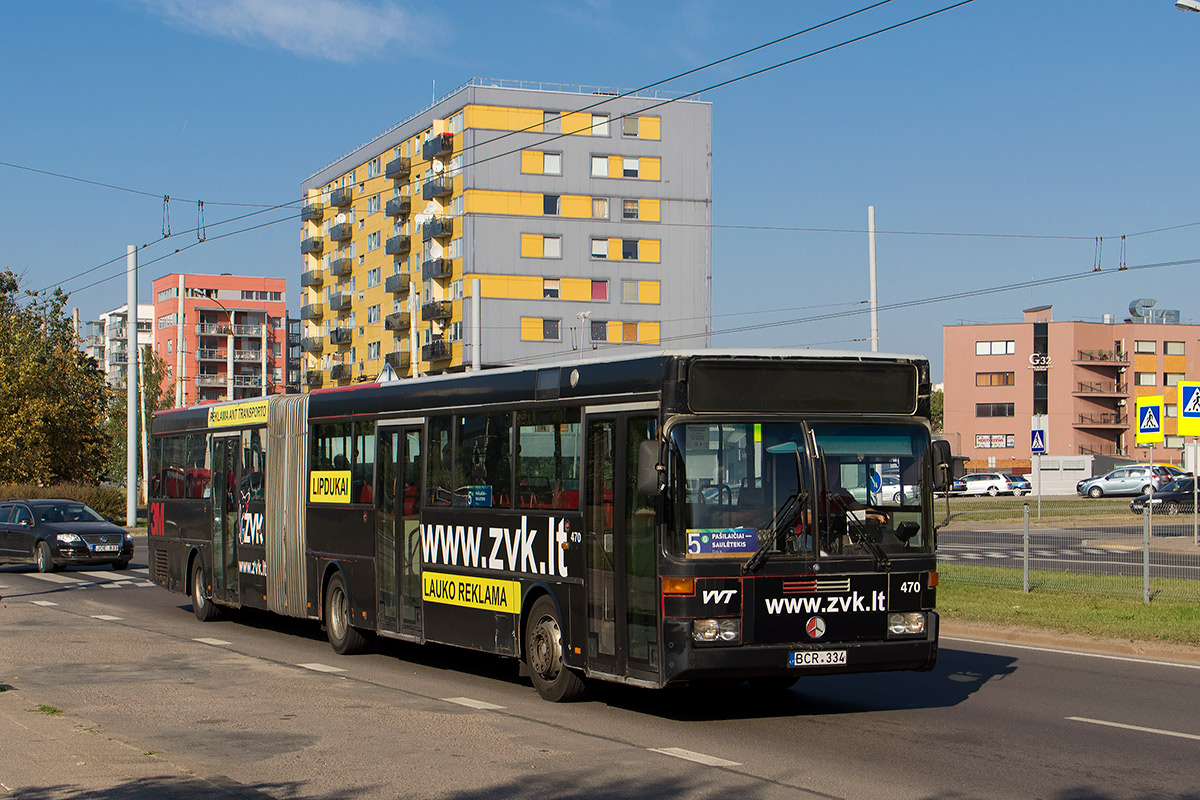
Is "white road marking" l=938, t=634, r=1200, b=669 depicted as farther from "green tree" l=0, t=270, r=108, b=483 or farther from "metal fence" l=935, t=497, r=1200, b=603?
"green tree" l=0, t=270, r=108, b=483

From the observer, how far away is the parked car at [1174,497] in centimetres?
4660

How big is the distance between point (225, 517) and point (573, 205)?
218 ft

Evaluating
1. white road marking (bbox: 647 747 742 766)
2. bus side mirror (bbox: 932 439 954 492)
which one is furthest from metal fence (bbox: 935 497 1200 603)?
white road marking (bbox: 647 747 742 766)

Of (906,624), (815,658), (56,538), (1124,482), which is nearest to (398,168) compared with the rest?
(1124,482)

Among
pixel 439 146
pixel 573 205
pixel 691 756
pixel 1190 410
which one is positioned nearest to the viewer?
pixel 691 756

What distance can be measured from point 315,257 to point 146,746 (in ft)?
333

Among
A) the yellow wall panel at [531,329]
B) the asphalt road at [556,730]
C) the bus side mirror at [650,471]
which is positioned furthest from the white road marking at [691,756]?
the yellow wall panel at [531,329]

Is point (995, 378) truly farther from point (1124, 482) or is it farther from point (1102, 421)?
point (1124, 482)

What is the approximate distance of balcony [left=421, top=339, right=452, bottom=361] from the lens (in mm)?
87062

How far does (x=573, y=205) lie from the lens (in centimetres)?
8456

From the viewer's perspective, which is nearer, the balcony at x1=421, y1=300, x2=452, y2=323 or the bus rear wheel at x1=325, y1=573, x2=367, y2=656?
the bus rear wheel at x1=325, y1=573, x2=367, y2=656

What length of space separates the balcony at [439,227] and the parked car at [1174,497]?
44176mm

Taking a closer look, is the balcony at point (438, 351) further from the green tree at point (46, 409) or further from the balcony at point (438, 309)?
the green tree at point (46, 409)

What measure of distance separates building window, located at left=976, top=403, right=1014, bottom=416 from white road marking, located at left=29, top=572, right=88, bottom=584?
302ft
